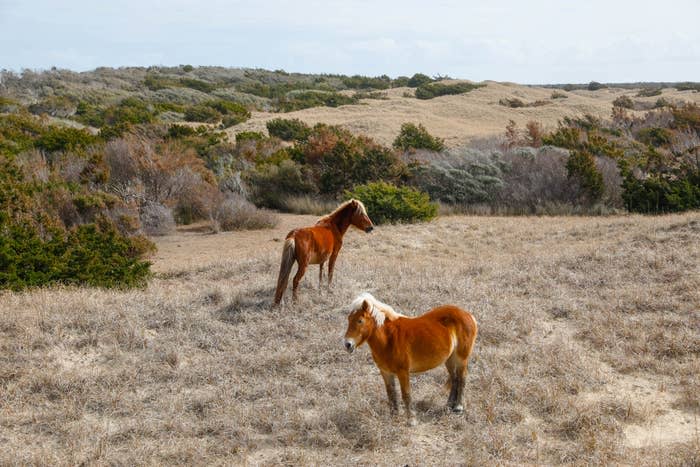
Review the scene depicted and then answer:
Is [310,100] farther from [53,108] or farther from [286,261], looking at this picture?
[286,261]

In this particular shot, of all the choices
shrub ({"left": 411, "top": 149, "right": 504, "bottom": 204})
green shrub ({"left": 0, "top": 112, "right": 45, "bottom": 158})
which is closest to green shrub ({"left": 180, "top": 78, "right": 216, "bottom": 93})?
green shrub ({"left": 0, "top": 112, "right": 45, "bottom": 158})

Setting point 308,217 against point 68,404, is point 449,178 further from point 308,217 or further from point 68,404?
point 68,404

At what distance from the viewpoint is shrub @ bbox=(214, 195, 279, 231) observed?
15.9m

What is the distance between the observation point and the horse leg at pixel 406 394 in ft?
17.2

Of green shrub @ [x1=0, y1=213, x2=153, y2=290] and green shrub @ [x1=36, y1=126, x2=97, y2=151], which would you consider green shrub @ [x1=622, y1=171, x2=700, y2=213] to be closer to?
green shrub @ [x1=0, y1=213, x2=153, y2=290]

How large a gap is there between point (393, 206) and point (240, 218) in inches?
149

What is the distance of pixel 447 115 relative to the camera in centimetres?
3984

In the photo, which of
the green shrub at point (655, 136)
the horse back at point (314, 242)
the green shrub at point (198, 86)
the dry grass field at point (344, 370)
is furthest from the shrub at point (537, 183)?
the green shrub at point (198, 86)

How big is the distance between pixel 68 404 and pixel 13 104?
1360 inches

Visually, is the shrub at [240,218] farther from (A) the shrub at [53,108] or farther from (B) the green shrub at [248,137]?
(A) the shrub at [53,108]

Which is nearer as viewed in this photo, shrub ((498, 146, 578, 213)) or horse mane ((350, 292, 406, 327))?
horse mane ((350, 292, 406, 327))

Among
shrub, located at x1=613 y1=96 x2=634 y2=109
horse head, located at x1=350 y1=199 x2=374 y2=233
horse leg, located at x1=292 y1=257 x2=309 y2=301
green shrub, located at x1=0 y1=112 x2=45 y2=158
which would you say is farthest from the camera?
shrub, located at x1=613 y1=96 x2=634 y2=109

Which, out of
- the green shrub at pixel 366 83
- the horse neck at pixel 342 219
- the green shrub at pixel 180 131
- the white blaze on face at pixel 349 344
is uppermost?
the green shrub at pixel 366 83

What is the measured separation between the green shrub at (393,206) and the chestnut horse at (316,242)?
699 cm
